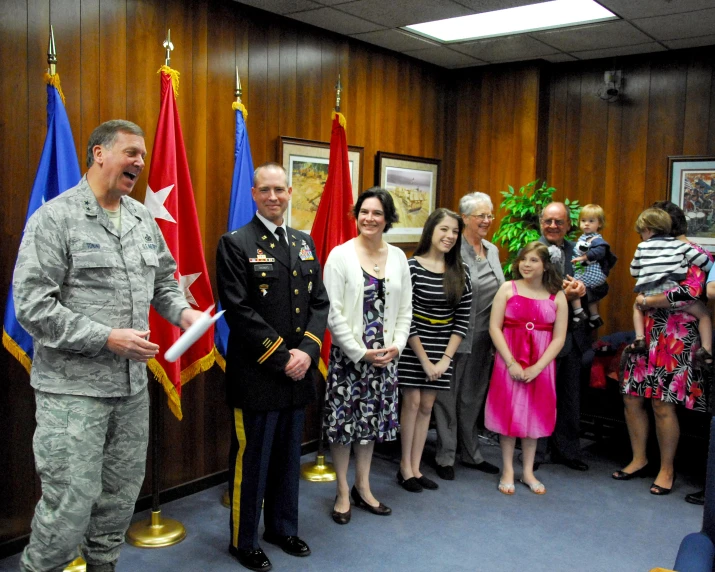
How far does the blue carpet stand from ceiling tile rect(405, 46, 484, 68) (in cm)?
280

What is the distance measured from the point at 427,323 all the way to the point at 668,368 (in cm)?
132

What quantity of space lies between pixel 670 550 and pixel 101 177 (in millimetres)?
2854

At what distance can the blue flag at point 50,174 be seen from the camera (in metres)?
2.67

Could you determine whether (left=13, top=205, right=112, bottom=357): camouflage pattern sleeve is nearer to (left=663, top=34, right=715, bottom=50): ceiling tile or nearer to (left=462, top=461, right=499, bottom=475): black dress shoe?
(left=462, top=461, right=499, bottom=475): black dress shoe

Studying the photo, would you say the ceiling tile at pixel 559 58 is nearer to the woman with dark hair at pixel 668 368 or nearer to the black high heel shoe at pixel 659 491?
the woman with dark hair at pixel 668 368

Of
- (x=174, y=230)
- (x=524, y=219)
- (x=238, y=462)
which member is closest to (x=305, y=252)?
(x=174, y=230)

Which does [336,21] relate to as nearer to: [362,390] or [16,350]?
[362,390]

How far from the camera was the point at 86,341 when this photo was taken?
2.14 metres

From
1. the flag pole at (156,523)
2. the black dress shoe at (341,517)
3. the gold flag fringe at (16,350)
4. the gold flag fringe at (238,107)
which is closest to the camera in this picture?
the gold flag fringe at (16,350)

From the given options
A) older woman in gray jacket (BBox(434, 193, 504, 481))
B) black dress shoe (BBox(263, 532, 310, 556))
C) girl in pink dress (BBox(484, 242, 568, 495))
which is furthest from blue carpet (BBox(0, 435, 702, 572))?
girl in pink dress (BBox(484, 242, 568, 495))

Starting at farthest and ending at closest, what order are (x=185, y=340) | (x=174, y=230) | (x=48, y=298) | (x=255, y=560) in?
(x=174, y=230) < (x=255, y=560) < (x=48, y=298) < (x=185, y=340)

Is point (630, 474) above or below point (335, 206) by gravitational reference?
below

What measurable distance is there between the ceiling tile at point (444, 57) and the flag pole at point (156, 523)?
2133 millimetres

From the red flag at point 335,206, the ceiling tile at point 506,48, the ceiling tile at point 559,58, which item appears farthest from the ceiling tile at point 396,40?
the ceiling tile at point 559,58
